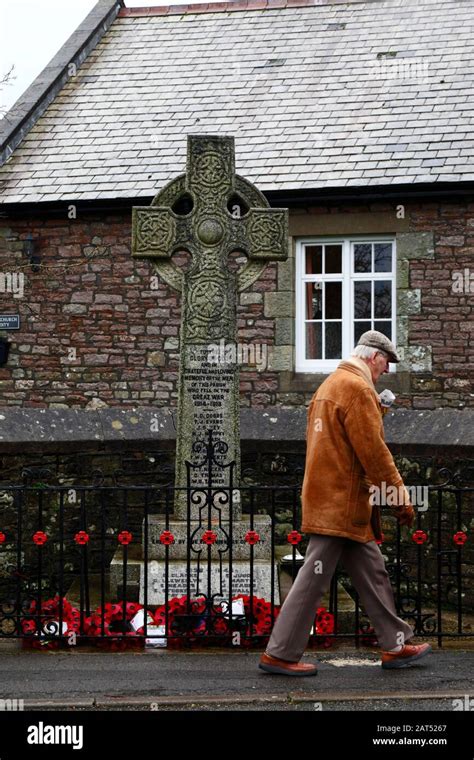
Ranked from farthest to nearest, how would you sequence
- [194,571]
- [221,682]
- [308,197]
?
1. [308,197]
2. [194,571]
3. [221,682]

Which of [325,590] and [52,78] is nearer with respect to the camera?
[325,590]

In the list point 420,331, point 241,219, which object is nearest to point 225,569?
point 241,219

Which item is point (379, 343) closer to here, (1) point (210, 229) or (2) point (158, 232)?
(1) point (210, 229)

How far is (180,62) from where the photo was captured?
17.6 m

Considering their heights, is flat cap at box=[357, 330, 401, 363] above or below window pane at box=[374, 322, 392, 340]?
below

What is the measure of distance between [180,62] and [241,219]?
9.68 m

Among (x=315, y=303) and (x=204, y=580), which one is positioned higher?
(x=315, y=303)

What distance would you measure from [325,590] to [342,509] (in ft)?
1.56

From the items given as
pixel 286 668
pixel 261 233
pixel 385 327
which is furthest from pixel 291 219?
pixel 286 668

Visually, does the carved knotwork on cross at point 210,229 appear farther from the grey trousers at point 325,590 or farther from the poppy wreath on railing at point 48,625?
the grey trousers at point 325,590

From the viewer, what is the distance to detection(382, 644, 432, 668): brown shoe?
6.34 meters

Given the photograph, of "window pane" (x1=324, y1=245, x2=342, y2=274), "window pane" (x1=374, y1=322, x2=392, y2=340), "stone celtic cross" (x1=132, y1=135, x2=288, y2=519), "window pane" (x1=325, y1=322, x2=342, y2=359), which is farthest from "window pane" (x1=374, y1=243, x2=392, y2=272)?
"stone celtic cross" (x1=132, y1=135, x2=288, y2=519)

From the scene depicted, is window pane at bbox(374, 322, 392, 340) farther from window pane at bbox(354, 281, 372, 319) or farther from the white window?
window pane at bbox(354, 281, 372, 319)

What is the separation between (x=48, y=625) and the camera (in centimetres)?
700
